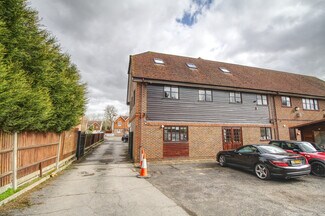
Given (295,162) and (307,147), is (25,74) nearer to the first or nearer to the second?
(295,162)

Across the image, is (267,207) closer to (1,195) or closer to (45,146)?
(1,195)

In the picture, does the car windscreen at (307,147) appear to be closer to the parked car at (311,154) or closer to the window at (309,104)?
the parked car at (311,154)

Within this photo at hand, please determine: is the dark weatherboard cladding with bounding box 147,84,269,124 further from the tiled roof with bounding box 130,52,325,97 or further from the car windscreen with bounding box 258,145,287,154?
the car windscreen with bounding box 258,145,287,154

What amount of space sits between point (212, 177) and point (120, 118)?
59252mm

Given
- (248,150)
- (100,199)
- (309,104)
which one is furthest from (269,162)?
(309,104)

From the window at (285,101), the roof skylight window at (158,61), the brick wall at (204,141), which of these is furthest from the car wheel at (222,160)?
the window at (285,101)

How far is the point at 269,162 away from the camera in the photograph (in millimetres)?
7133

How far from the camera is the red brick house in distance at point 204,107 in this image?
12031 millimetres

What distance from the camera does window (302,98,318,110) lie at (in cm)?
1716

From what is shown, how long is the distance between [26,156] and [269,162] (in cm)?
952

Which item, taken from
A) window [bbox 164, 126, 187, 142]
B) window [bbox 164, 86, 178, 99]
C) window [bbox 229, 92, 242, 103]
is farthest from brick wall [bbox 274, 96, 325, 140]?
window [bbox 164, 86, 178, 99]

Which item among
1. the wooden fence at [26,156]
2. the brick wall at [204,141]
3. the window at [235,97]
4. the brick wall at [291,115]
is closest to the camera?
the wooden fence at [26,156]

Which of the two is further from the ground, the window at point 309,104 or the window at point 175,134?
the window at point 309,104

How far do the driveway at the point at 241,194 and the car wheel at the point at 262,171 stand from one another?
0.68ft
